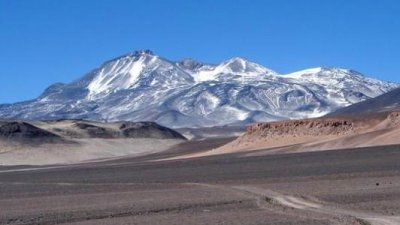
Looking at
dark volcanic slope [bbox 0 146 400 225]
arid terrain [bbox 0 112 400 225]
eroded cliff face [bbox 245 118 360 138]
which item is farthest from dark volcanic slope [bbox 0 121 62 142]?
dark volcanic slope [bbox 0 146 400 225]

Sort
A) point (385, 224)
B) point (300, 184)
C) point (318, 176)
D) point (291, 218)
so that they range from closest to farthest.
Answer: point (385, 224) < point (291, 218) < point (300, 184) < point (318, 176)

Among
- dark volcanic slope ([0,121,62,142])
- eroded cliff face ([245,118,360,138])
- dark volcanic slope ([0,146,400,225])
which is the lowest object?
dark volcanic slope ([0,146,400,225])

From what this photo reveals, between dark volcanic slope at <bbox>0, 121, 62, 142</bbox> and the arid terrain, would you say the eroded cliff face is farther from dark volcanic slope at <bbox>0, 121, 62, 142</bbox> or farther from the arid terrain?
dark volcanic slope at <bbox>0, 121, 62, 142</bbox>

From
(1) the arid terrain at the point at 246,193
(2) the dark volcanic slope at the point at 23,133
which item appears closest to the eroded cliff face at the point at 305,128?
(1) the arid terrain at the point at 246,193

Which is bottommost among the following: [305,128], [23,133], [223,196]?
[223,196]

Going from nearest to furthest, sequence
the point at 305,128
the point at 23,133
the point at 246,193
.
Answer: the point at 246,193 → the point at 305,128 → the point at 23,133

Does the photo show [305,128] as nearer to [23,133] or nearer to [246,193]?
[23,133]

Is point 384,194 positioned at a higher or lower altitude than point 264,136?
lower

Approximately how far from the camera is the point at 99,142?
130 meters

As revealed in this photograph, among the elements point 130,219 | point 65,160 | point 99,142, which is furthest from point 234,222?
point 99,142

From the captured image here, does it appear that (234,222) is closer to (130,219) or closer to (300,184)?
(130,219)

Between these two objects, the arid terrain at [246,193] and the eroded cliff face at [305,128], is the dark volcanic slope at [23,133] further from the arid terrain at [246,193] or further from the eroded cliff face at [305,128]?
the arid terrain at [246,193]

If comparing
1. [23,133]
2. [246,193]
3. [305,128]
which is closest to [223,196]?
[246,193]

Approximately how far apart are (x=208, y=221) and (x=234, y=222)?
0.77 metres
